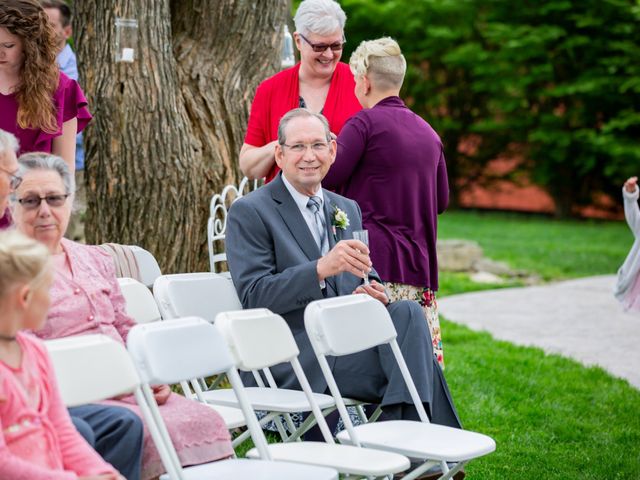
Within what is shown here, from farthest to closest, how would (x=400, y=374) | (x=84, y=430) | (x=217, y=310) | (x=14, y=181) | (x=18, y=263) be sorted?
(x=217, y=310)
(x=400, y=374)
(x=14, y=181)
(x=84, y=430)
(x=18, y=263)

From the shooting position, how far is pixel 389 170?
527cm

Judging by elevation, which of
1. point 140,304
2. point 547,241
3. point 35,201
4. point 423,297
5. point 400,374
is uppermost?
point 35,201

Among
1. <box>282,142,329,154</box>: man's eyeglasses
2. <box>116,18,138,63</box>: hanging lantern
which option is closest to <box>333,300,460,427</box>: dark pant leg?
<box>282,142,329,154</box>: man's eyeglasses

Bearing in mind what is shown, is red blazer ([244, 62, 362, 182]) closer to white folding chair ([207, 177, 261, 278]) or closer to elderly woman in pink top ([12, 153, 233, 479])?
white folding chair ([207, 177, 261, 278])

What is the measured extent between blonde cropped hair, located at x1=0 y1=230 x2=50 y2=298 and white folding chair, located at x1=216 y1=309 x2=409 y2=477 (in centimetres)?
101

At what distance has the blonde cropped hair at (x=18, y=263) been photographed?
2838mm

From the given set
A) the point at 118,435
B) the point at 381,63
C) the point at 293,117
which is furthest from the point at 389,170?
the point at 118,435

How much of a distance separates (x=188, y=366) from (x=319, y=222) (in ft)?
5.19

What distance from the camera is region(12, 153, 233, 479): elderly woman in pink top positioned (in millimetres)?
3721

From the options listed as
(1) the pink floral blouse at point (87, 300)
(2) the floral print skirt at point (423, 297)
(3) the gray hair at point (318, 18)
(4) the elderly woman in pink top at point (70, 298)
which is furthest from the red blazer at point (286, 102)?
(4) the elderly woman in pink top at point (70, 298)

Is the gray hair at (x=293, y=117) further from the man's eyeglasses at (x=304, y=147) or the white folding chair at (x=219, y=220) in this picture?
the white folding chair at (x=219, y=220)

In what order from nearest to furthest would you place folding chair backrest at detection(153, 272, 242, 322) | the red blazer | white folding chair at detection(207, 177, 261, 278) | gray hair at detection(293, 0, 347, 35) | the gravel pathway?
folding chair backrest at detection(153, 272, 242, 322) → gray hair at detection(293, 0, 347, 35) → the red blazer → white folding chair at detection(207, 177, 261, 278) → the gravel pathway

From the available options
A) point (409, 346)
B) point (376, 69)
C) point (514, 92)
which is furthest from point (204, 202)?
point (514, 92)

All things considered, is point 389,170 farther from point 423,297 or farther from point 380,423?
point 380,423
